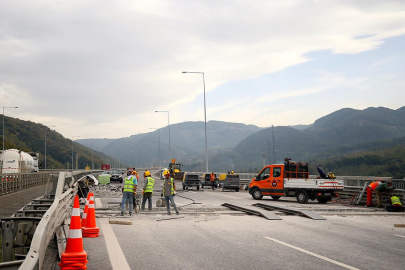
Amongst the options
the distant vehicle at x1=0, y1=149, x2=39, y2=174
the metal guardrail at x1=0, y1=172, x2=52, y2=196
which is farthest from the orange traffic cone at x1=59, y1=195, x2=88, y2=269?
the distant vehicle at x1=0, y1=149, x2=39, y2=174

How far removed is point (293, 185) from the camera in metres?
27.4

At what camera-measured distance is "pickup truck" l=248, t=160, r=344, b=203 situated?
26.8 m

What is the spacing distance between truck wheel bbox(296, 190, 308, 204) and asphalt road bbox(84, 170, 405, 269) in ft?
33.6

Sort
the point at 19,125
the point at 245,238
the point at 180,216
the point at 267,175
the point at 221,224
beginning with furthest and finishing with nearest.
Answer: the point at 19,125 < the point at 267,175 < the point at 180,216 < the point at 221,224 < the point at 245,238

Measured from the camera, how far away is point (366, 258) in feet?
29.4

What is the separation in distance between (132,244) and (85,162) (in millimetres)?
186561

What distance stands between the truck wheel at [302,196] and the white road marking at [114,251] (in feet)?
51.7

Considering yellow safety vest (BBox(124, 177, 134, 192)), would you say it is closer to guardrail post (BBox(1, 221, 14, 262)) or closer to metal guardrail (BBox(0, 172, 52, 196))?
metal guardrail (BBox(0, 172, 52, 196))

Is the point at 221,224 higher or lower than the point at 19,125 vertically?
lower

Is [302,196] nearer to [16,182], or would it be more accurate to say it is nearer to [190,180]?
[190,180]

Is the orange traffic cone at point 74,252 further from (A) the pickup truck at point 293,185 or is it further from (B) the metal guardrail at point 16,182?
(A) the pickup truck at point 293,185

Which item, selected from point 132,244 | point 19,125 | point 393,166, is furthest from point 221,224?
point 19,125

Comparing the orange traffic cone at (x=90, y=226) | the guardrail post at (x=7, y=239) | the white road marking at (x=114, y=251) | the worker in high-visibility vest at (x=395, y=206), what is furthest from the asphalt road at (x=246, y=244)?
the worker in high-visibility vest at (x=395, y=206)

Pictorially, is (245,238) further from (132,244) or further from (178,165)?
(178,165)
